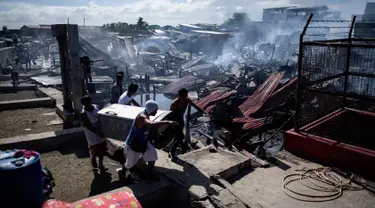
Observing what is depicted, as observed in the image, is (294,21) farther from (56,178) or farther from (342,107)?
(56,178)

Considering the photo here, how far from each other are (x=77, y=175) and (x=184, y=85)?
1282 cm

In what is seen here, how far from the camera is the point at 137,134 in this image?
4.52m

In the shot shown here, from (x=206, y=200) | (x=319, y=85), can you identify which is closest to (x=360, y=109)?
(x=319, y=85)

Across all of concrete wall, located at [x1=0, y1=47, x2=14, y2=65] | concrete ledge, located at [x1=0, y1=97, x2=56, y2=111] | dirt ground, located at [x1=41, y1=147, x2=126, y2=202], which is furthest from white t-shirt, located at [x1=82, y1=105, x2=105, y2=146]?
Answer: concrete wall, located at [x1=0, y1=47, x2=14, y2=65]

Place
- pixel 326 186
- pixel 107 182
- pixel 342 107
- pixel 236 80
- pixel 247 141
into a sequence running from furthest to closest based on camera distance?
pixel 236 80, pixel 247 141, pixel 342 107, pixel 107 182, pixel 326 186

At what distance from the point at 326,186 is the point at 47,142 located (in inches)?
232

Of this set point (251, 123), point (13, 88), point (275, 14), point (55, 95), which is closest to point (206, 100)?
point (251, 123)

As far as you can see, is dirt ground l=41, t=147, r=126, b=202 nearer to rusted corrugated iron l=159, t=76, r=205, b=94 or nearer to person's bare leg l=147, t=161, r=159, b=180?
person's bare leg l=147, t=161, r=159, b=180

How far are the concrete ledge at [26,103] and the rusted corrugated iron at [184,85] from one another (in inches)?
303

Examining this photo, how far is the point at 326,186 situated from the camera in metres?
4.82

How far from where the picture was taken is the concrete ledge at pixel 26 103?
9879 mm

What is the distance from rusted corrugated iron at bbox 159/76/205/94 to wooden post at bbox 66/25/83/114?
9261 mm

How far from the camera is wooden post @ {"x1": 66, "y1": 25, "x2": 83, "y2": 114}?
766 cm

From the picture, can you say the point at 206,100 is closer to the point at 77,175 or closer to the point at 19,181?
the point at 77,175
